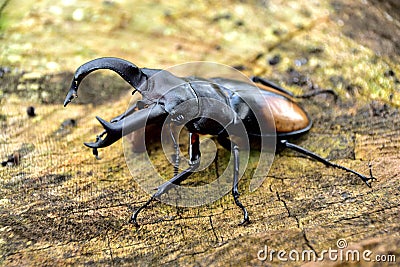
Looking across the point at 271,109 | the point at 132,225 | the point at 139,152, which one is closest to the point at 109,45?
the point at 139,152

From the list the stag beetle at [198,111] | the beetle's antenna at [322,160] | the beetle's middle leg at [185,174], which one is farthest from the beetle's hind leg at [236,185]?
the beetle's antenna at [322,160]

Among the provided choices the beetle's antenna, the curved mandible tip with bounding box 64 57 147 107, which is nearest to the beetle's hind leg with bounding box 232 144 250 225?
the beetle's antenna

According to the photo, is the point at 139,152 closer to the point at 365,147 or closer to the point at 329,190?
the point at 329,190

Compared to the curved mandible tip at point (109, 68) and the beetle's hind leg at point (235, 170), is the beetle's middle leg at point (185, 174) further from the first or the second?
the curved mandible tip at point (109, 68)

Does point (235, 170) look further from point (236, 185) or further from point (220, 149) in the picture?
point (220, 149)

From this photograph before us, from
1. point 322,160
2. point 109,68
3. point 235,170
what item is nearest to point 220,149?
point 235,170

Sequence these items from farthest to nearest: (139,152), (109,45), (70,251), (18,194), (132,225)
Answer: (109,45) < (139,152) < (18,194) < (132,225) < (70,251)

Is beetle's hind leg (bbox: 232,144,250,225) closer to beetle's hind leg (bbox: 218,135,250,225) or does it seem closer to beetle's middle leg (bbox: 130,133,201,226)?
beetle's hind leg (bbox: 218,135,250,225)
